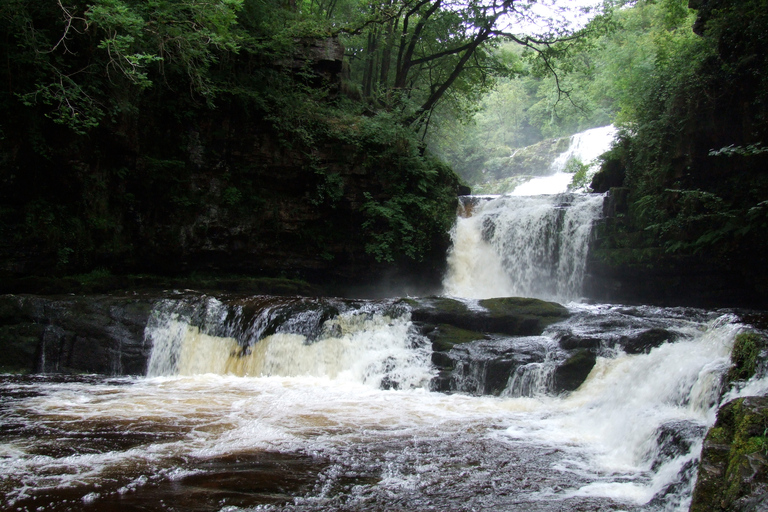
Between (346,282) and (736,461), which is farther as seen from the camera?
(346,282)

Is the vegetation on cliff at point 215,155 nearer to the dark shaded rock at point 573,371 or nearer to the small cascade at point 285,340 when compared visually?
the small cascade at point 285,340

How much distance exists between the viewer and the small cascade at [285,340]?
903cm

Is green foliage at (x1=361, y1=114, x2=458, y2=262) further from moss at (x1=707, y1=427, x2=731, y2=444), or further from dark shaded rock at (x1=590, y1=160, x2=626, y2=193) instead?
moss at (x1=707, y1=427, x2=731, y2=444)

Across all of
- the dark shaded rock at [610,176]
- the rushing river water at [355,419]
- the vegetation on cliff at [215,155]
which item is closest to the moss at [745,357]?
the rushing river water at [355,419]

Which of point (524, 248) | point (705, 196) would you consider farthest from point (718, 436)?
point (524, 248)

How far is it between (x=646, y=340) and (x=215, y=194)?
10600mm

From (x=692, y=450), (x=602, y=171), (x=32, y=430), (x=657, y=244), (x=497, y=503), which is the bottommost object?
(x=32, y=430)

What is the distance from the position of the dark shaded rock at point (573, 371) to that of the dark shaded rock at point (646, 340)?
0.54 meters

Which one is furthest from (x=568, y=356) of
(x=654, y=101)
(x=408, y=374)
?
(x=654, y=101)

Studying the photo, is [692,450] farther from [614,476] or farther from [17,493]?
[17,493]

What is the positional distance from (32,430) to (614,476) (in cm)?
605

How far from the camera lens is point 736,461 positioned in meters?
3.06

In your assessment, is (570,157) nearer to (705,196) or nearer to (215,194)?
(705,196)

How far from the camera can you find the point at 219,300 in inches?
402
